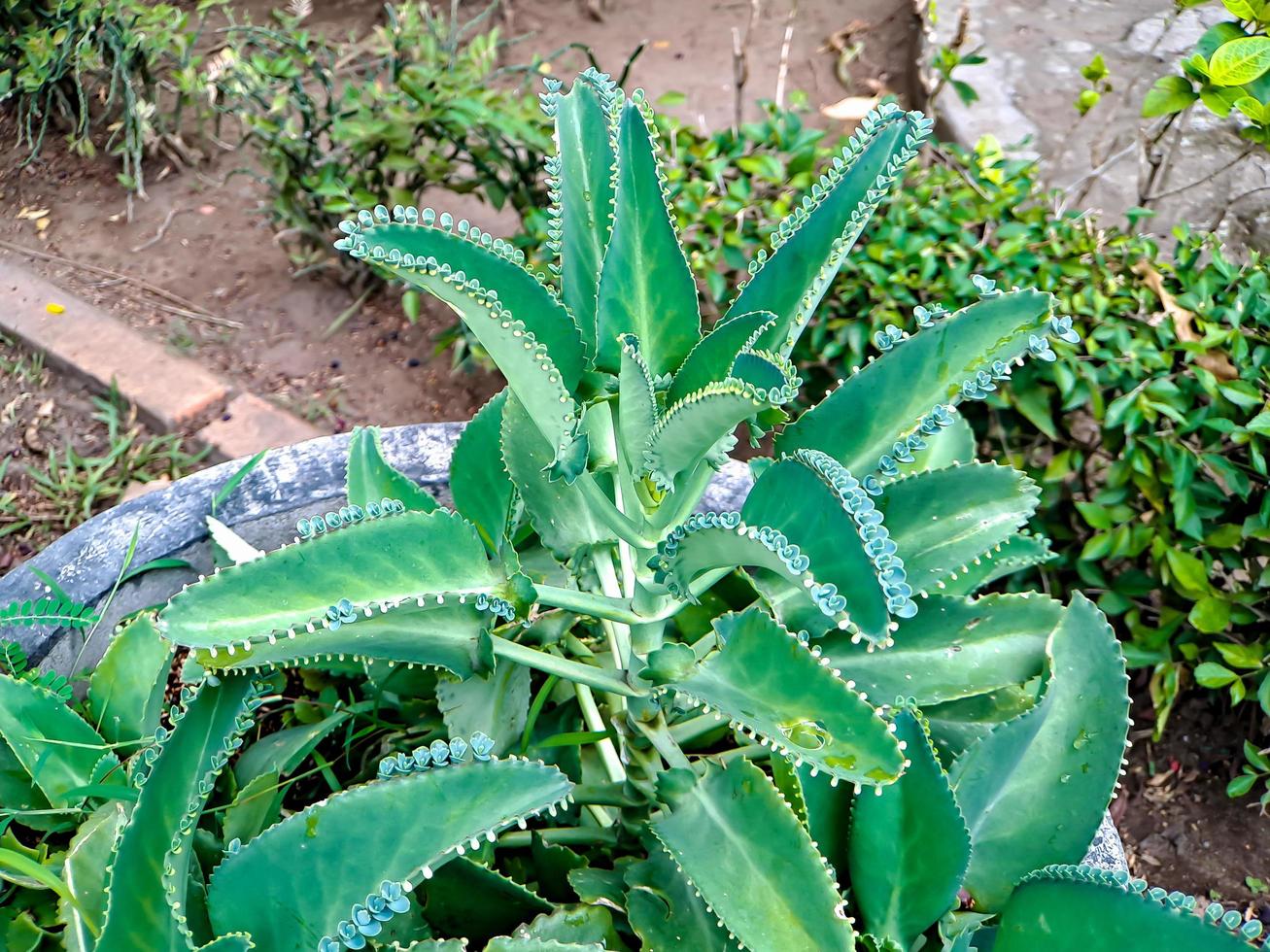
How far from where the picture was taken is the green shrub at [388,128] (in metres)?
2.24

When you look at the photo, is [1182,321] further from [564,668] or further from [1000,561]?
[564,668]

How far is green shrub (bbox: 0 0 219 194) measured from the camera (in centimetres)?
265

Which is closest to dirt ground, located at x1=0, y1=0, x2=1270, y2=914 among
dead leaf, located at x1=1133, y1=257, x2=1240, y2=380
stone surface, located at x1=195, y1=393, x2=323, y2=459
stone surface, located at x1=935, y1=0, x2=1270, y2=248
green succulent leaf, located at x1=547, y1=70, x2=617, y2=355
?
stone surface, located at x1=195, y1=393, x2=323, y2=459

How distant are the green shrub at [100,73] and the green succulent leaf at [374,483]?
6.35 ft

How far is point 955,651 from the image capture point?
2.95 feet

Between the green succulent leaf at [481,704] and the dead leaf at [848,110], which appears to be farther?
the dead leaf at [848,110]

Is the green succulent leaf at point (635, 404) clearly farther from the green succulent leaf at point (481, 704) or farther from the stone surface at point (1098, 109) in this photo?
the stone surface at point (1098, 109)

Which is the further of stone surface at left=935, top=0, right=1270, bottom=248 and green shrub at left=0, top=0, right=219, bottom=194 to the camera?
stone surface at left=935, top=0, right=1270, bottom=248

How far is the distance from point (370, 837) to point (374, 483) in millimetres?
407

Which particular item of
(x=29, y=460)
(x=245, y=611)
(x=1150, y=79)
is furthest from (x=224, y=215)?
(x=1150, y=79)

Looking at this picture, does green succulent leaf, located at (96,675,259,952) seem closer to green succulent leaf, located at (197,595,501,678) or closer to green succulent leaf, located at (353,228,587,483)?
green succulent leaf, located at (197,595,501,678)

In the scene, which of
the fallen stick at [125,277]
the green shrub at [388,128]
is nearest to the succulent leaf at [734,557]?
the green shrub at [388,128]

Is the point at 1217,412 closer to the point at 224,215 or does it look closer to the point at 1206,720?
the point at 1206,720

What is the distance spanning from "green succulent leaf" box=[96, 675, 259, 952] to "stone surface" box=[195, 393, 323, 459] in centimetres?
147
